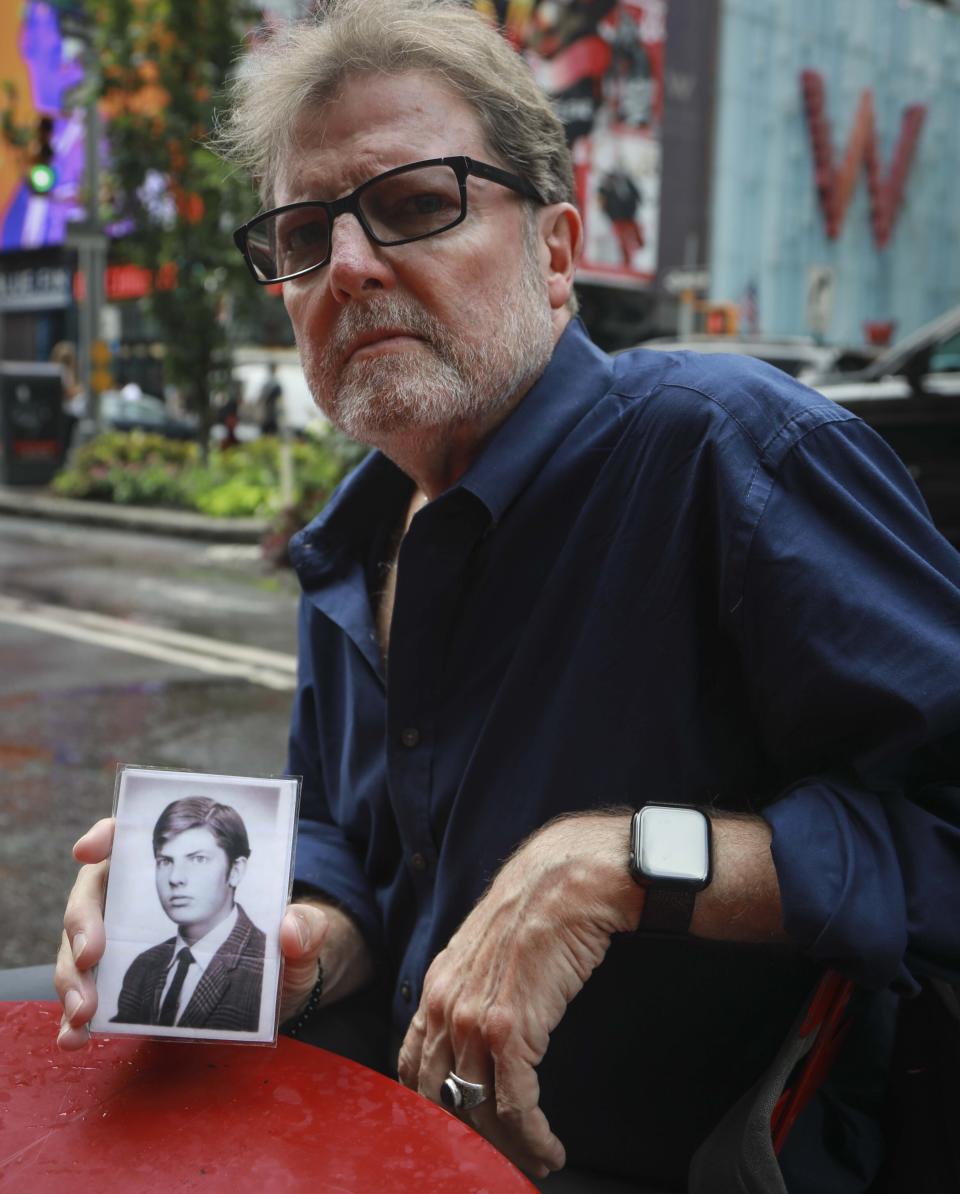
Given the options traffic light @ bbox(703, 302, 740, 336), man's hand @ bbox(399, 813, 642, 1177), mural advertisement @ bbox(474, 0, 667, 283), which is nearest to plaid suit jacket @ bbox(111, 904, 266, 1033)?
man's hand @ bbox(399, 813, 642, 1177)

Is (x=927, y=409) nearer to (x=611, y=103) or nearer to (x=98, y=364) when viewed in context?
(x=98, y=364)

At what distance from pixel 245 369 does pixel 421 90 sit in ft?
70.2

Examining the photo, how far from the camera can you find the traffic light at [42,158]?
15.5m

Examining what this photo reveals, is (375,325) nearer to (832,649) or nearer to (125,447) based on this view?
(832,649)

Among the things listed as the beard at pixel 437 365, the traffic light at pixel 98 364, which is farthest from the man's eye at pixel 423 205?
the traffic light at pixel 98 364

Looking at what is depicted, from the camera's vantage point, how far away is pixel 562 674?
4.76 feet

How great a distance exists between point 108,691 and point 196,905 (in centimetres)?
542

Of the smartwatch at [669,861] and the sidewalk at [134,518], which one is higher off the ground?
the smartwatch at [669,861]

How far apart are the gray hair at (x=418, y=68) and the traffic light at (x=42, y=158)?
15150 millimetres

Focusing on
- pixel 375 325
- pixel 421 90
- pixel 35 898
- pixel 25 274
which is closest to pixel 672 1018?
pixel 375 325

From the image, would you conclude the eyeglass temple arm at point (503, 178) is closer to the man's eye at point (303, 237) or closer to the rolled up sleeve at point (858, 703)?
the man's eye at point (303, 237)

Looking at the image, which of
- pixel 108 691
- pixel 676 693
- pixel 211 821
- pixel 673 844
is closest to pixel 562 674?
pixel 676 693

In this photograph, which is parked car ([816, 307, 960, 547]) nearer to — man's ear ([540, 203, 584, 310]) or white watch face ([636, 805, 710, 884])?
man's ear ([540, 203, 584, 310])

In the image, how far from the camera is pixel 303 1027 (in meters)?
1.65
